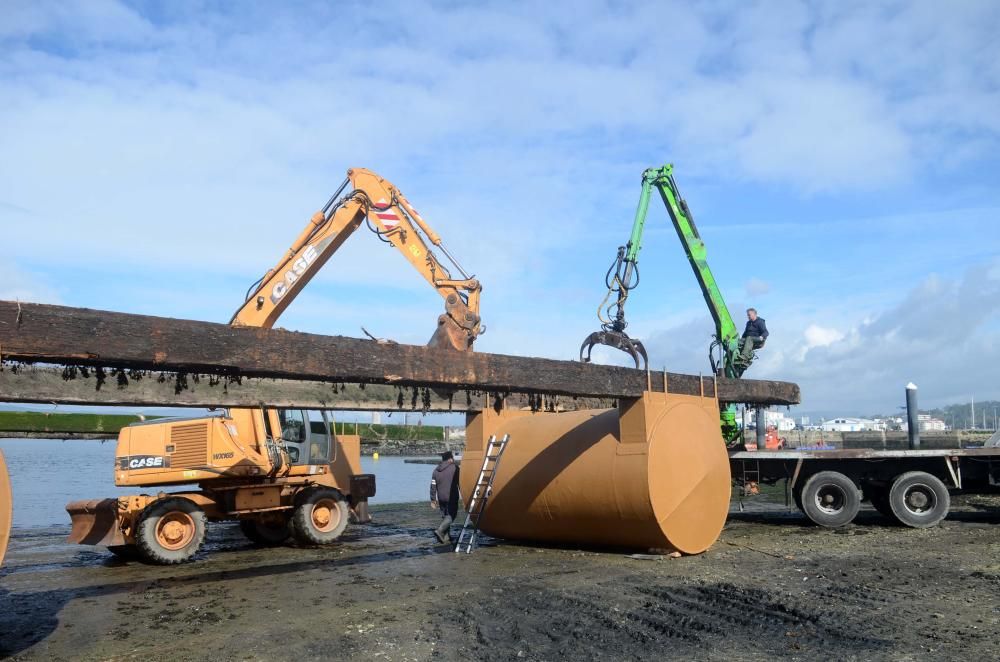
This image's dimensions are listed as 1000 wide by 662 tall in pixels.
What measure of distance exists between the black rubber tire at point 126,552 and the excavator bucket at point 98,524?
0.72 m

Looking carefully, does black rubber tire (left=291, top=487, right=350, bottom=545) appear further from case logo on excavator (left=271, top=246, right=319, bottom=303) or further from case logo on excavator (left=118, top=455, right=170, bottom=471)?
case logo on excavator (left=271, top=246, right=319, bottom=303)

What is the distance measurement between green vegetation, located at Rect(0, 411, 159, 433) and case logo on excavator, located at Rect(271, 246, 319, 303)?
9.85 m

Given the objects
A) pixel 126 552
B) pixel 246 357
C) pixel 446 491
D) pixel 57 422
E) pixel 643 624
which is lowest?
pixel 126 552

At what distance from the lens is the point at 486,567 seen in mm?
11125

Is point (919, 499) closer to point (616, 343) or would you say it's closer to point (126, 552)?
point (616, 343)

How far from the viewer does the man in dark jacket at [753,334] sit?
61.4 ft

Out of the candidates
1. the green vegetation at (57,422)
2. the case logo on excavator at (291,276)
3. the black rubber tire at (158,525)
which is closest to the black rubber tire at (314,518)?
the black rubber tire at (158,525)

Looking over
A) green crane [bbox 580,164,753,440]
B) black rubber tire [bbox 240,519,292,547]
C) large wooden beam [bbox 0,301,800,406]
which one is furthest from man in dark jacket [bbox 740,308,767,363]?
black rubber tire [bbox 240,519,292,547]

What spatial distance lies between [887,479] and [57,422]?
34.6m

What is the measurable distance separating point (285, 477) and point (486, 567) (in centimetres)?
501

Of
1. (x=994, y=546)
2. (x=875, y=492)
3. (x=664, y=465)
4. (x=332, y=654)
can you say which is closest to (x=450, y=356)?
(x=332, y=654)

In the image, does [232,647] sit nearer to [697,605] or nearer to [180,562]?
[697,605]

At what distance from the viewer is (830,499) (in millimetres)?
15367

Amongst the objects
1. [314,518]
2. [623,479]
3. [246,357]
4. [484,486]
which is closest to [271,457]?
[314,518]
